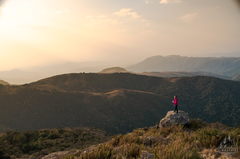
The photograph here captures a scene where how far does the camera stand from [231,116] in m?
43.2

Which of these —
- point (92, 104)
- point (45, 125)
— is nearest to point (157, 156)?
point (45, 125)

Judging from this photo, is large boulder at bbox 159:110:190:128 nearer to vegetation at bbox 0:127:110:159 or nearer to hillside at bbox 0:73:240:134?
vegetation at bbox 0:127:110:159

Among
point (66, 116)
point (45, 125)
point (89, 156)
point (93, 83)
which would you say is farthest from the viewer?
point (93, 83)

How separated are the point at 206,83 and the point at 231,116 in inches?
1058

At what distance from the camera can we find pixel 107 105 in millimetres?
45969

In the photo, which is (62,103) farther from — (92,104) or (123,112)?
(123,112)

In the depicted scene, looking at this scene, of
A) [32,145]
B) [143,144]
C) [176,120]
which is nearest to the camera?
[143,144]

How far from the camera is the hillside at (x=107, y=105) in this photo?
36.3 metres

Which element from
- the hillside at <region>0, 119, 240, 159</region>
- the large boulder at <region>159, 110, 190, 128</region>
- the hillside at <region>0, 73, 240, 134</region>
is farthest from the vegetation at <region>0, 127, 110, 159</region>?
the hillside at <region>0, 73, 240, 134</region>

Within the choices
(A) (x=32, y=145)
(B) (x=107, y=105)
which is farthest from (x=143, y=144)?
(B) (x=107, y=105)

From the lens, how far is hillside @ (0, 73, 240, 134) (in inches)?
1428

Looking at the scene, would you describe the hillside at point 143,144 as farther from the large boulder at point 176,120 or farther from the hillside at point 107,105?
the hillside at point 107,105

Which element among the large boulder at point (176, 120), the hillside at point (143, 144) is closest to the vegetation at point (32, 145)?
the hillside at point (143, 144)

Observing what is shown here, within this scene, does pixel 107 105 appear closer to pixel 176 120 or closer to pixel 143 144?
pixel 176 120
